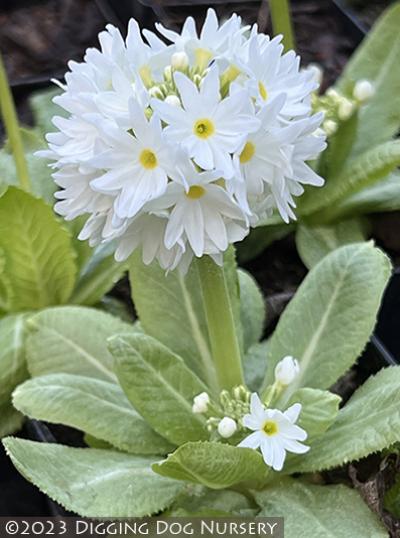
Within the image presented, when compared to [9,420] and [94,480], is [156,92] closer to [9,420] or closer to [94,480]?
[94,480]

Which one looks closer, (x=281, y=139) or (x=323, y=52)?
(x=281, y=139)

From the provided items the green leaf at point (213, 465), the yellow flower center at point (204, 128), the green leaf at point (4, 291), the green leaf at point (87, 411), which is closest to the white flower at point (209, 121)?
the yellow flower center at point (204, 128)

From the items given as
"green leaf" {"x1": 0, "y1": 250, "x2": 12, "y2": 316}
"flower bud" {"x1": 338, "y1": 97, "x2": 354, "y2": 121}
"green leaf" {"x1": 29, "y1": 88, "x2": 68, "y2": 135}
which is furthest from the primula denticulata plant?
"green leaf" {"x1": 29, "y1": 88, "x2": 68, "y2": 135}

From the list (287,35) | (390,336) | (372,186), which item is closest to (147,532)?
(390,336)

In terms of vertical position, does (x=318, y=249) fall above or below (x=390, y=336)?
above

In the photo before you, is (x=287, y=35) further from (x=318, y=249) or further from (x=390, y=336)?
(x=390, y=336)

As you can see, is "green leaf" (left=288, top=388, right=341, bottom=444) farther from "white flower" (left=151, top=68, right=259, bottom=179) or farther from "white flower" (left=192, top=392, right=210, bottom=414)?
"white flower" (left=151, top=68, right=259, bottom=179)

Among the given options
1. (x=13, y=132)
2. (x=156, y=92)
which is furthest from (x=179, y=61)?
(x=13, y=132)
